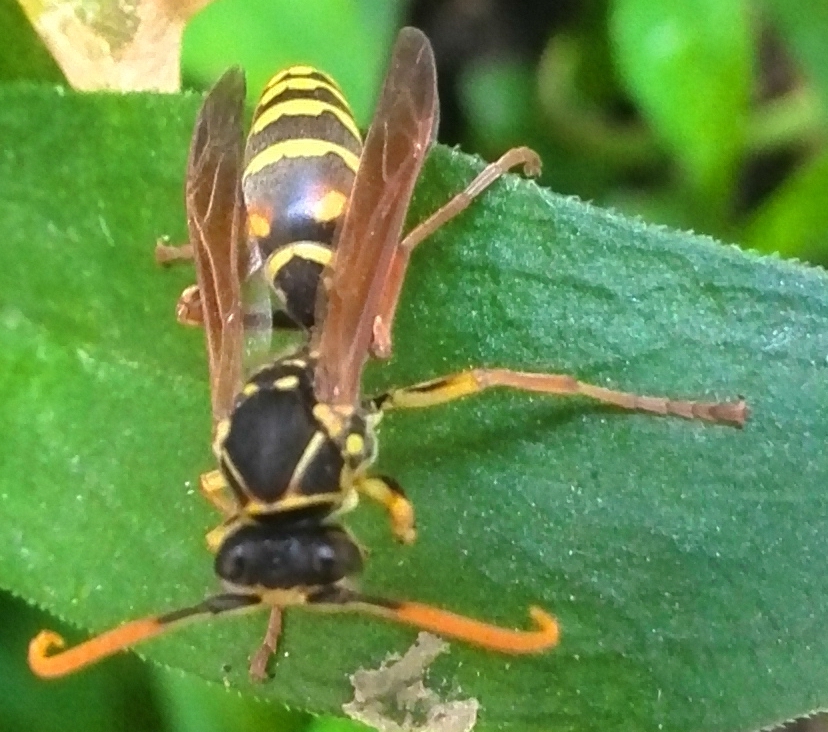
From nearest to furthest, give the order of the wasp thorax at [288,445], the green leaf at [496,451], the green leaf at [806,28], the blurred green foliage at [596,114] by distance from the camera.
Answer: the green leaf at [496,451], the wasp thorax at [288,445], the blurred green foliage at [596,114], the green leaf at [806,28]

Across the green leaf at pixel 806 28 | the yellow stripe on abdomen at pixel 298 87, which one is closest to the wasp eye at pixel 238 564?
the yellow stripe on abdomen at pixel 298 87

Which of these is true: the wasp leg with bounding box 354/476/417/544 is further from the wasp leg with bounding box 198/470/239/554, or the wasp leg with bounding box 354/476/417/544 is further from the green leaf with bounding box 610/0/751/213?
the green leaf with bounding box 610/0/751/213

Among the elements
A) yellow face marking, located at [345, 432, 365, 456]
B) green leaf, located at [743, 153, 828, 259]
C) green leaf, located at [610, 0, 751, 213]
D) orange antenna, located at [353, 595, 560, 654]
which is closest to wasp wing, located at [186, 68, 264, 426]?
yellow face marking, located at [345, 432, 365, 456]

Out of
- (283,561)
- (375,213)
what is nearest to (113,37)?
(375,213)

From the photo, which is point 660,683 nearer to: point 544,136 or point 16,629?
point 16,629

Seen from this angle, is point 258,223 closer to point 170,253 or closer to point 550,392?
point 170,253

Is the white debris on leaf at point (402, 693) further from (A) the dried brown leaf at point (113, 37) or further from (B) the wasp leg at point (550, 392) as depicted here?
(A) the dried brown leaf at point (113, 37)

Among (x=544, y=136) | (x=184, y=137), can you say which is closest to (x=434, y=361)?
(x=184, y=137)

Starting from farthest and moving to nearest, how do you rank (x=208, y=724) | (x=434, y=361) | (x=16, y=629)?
1. (x=16, y=629)
2. (x=208, y=724)
3. (x=434, y=361)
